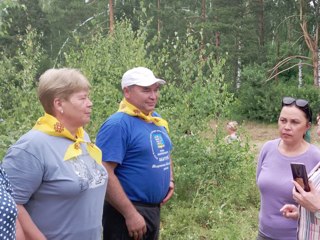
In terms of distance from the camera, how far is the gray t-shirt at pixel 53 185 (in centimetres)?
208

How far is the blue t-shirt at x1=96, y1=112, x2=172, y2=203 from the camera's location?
9.07 feet

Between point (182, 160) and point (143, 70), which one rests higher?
point (143, 70)

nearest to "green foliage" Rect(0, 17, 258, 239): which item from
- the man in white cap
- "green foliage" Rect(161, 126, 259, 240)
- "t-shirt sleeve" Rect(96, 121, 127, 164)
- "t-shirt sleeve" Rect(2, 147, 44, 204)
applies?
"green foliage" Rect(161, 126, 259, 240)

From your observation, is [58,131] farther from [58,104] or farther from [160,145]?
[160,145]

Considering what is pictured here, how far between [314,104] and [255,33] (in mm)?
6704

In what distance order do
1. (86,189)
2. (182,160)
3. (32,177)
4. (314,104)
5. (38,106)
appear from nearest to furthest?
(32,177)
(86,189)
(38,106)
(182,160)
(314,104)

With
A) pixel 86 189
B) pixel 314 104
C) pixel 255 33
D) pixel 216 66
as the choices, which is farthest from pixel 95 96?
pixel 255 33

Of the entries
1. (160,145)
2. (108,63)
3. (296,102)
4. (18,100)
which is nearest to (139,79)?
(160,145)

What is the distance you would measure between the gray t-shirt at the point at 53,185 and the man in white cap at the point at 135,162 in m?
0.46

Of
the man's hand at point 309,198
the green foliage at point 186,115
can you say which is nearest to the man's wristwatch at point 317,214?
the man's hand at point 309,198

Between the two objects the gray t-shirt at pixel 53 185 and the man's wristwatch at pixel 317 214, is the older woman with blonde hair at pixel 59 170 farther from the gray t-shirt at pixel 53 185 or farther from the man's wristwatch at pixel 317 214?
the man's wristwatch at pixel 317 214

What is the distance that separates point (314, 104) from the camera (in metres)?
17.8

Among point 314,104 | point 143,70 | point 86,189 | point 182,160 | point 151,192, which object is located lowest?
point 314,104

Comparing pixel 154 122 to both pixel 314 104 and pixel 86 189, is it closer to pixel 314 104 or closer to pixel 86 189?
pixel 86 189
